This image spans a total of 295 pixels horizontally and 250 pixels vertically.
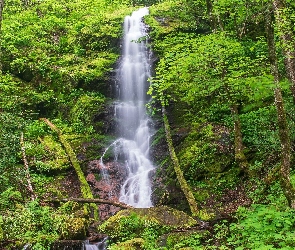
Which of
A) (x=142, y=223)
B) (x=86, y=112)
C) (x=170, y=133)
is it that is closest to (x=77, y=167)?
(x=170, y=133)

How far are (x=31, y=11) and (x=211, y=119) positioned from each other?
1469cm

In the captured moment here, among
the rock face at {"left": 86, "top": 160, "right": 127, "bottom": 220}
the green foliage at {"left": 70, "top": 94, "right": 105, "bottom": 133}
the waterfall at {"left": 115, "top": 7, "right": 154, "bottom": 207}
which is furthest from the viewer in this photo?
the green foliage at {"left": 70, "top": 94, "right": 105, "bottom": 133}

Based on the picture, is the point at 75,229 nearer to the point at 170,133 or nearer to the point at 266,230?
the point at 266,230

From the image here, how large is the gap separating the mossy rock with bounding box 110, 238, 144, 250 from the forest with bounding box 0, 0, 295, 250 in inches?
1.4

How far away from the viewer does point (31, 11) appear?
817 inches

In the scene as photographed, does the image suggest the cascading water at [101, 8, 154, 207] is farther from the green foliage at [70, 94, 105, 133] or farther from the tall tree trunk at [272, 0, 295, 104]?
the tall tree trunk at [272, 0, 295, 104]

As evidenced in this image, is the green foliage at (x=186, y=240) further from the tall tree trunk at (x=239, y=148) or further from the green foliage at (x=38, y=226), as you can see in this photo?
the tall tree trunk at (x=239, y=148)

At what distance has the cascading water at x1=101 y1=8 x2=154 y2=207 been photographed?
1203 centimetres

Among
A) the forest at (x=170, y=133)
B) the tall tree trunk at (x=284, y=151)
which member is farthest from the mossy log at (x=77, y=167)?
the tall tree trunk at (x=284, y=151)

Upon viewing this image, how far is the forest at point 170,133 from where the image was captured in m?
7.09

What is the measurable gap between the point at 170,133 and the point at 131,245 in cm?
616

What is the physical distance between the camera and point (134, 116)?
1541cm

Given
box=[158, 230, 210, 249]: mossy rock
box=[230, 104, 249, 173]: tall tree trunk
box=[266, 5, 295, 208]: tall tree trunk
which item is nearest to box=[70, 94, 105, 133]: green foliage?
box=[230, 104, 249, 173]: tall tree trunk

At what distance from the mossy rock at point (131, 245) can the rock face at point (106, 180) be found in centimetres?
390
